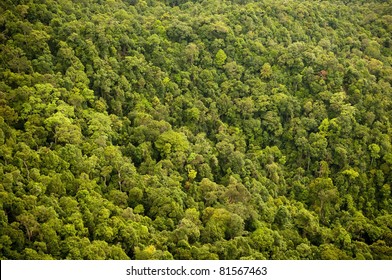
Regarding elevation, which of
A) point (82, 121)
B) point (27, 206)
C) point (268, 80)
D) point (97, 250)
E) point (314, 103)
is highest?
point (268, 80)

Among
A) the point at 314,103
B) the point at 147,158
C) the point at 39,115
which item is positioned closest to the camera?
the point at 39,115

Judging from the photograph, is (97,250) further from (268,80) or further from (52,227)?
(268,80)

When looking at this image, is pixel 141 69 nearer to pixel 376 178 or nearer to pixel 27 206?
pixel 27 206

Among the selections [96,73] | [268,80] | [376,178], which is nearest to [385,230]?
[376,178]

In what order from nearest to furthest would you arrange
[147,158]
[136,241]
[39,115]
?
[136,241], [39,115], [147,158]

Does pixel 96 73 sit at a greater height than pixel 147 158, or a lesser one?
greater

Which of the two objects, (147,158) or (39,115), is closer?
(39,115)
